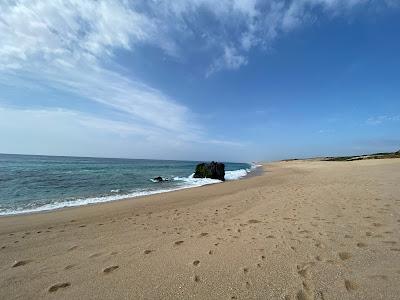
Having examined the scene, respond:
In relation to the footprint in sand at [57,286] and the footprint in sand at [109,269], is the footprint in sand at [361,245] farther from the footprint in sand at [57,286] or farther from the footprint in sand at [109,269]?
the footprint in sand at [57,286]

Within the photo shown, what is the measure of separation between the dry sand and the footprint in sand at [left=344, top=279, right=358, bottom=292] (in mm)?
15

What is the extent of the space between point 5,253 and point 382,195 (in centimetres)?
1320

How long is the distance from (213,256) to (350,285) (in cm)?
237

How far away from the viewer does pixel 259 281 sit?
3.91m

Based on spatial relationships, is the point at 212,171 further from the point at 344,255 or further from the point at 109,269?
the point at 109,269

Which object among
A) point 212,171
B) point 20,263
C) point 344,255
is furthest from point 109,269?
point 212,171

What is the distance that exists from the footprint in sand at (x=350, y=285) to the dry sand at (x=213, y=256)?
0.01 m

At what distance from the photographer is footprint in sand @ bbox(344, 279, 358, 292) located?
11.8 feet

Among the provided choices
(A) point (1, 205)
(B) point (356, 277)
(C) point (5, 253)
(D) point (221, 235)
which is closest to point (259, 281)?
(B) point (356, 277)

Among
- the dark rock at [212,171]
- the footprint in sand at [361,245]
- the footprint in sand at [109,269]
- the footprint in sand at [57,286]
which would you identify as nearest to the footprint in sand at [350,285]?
the footprint in sand at [361,245]

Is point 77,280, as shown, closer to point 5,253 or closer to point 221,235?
point 5,253

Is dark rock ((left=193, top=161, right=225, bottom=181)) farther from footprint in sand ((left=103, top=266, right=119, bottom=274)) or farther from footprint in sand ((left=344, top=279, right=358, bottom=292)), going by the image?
footprint in sand ((left=344, top=279, right=358, bottom=292))

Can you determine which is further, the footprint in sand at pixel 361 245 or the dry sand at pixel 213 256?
the footprint in sand at pixel 361 245

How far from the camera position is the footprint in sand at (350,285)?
359 centimetres
